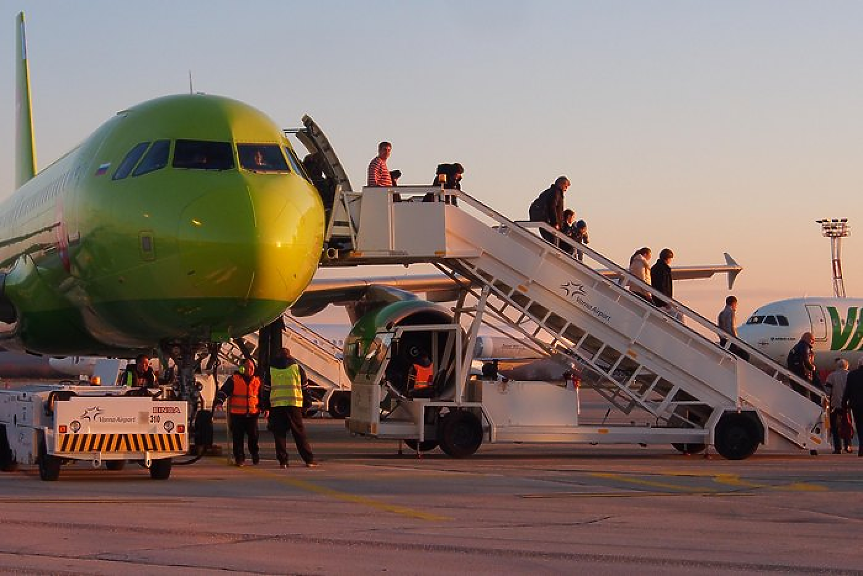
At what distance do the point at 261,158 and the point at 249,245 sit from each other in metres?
1.47

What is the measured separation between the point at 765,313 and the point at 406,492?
26850mm

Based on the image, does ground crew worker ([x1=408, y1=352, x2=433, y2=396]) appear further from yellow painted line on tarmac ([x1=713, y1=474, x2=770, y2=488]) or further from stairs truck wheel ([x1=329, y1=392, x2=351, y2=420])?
stairs truck wheel ([x1=329, y1=392, x2=351, y2=420])

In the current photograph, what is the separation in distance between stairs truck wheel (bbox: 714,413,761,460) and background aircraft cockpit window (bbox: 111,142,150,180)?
349 inches

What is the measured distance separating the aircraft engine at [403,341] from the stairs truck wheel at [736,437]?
4.15 metres

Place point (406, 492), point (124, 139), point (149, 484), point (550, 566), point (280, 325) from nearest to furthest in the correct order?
point (550, 566)
point (406, 492)
point (149, 484)
point (124, 139)
point (280, 325)

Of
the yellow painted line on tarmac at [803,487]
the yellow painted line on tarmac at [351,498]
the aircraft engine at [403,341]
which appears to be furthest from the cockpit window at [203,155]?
the yellow painted line on tarmac at [803,487]

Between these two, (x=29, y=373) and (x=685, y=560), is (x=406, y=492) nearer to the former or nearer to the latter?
(x=685, y=560)

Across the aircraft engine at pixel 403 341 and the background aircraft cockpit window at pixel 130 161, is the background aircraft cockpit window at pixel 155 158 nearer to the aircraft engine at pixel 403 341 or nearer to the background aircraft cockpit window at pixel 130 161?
the background aircraft cockpit window at pixel 130 161

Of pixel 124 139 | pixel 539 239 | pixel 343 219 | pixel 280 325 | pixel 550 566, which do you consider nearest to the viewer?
pixel 550 566

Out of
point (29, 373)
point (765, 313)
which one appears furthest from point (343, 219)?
point (29, 373)

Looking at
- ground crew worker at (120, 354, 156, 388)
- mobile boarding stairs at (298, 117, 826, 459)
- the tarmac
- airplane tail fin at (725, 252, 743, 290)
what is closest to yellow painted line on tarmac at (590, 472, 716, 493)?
the tarmac

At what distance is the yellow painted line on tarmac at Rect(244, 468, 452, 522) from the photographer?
1096 cm

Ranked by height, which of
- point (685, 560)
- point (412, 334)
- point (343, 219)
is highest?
point (343, 219)

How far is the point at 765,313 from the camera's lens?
38.0 metres
